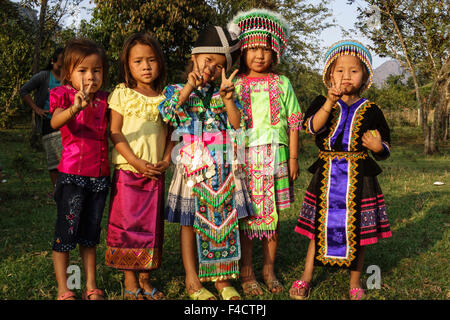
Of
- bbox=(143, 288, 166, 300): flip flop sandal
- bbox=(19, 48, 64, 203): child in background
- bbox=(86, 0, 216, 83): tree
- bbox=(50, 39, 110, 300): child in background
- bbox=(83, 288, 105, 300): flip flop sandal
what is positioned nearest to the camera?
bbox=(50, 39, 110, 300): child in background

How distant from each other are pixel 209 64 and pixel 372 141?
124 cm

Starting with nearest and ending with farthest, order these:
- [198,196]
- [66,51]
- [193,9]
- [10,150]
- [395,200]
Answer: [66,51]
[198,196]
[395,200]
[193,9]
[10,150]

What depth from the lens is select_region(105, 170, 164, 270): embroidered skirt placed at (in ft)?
9.21

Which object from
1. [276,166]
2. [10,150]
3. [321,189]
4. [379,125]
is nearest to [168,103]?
[276,166]

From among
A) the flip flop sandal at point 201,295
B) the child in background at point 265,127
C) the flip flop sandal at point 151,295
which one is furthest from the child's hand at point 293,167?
the flip flop sandal at point 151,295

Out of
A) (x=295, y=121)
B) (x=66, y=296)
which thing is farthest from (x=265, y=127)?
(x=66, y=296)

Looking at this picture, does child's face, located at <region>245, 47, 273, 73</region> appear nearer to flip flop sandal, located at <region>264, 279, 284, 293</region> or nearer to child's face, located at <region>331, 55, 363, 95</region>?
child's face, located at <region>331, 55, 363, 95</region>

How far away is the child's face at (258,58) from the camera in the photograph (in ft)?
10.3

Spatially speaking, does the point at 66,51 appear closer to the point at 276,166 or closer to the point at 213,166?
the point at 213,166

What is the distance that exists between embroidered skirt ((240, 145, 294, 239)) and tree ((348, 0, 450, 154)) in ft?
38.4

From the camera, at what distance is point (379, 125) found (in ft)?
9.89

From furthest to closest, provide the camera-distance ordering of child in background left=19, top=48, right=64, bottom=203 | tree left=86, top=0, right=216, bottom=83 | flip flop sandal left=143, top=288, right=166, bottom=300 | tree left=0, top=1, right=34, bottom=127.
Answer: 1. tree left=0, top=1, right=34, bottom=127
2. tree left=86, top=0, right=216, bottom=83
3. child in background left=19, top=48, right=64, bottom=203
4. flip flop sandal left=143, top=288, right=166, bottom=300

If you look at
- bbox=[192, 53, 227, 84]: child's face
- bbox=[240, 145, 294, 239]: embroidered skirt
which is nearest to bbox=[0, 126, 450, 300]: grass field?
bbox=[240, 145, 294, 239]: embroidered skirt

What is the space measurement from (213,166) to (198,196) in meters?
0.23
